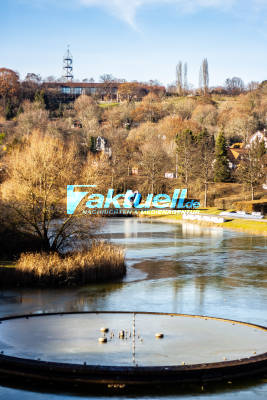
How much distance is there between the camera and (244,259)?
115ft

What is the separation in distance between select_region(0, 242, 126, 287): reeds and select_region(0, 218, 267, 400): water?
0.88 m

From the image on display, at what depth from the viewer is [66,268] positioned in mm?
25969

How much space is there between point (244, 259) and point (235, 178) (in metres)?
46.3

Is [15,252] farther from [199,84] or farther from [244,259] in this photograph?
[199,84]

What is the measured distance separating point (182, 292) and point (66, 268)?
5.13 metres

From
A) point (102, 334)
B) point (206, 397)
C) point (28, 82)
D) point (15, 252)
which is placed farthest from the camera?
point (28, 82)

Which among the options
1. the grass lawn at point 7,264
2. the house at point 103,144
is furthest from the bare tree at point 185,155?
the grass lawn at point 7,264

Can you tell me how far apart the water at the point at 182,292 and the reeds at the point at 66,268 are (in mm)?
880

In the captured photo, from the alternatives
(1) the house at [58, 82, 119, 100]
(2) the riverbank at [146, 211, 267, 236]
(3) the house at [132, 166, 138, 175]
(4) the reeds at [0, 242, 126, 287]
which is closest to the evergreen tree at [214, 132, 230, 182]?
(2) the riverbank at [146, 211, 267, 236]

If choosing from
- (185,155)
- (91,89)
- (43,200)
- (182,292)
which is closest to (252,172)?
(185,155)

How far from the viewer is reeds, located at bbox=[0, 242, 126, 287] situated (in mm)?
25438

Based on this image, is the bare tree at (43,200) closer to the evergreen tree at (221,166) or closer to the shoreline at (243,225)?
the shoreline at (243,225)

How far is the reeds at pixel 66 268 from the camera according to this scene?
2544 centimetres

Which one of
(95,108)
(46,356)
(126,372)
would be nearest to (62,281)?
(46,356)
